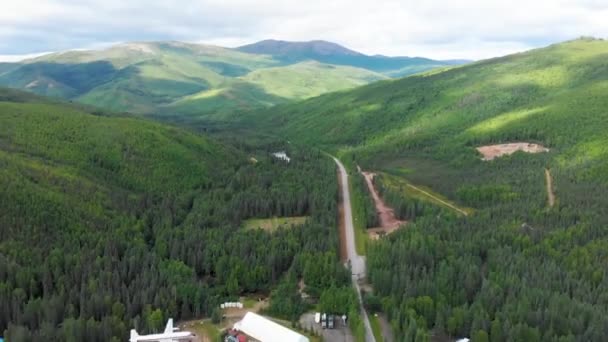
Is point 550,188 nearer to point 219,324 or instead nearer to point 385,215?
point 385,215

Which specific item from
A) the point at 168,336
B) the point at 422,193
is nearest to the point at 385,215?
the point at 422,193

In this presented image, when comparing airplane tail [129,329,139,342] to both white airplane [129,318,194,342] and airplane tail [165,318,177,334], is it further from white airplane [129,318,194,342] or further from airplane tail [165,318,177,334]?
airplane tail [165,318,177,334]

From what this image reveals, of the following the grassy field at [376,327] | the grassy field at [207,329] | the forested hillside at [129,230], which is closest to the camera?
the grassy field at [207,329]

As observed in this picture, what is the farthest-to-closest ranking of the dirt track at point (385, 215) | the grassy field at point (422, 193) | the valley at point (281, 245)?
the grassy field at point (422, 193), the dirt track at point (385, 215), the valley at point (281, 245)

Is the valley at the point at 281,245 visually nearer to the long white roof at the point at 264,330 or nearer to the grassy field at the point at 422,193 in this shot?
the grassy field at the point at 422,193

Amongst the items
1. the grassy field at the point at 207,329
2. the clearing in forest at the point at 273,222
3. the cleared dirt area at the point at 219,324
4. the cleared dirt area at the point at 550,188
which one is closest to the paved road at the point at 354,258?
the clearing in forest at the point at 273,222

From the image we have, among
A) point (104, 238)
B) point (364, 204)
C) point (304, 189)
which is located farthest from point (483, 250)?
point (104, 238)

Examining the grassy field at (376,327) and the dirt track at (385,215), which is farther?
the dirt track at (385,215)
